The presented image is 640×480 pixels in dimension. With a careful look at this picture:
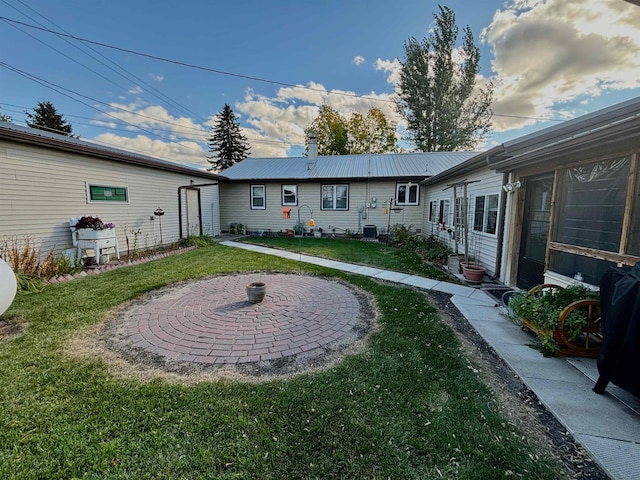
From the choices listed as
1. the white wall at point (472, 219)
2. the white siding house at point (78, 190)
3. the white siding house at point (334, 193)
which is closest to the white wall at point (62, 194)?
the white siding house at point (78, 190)

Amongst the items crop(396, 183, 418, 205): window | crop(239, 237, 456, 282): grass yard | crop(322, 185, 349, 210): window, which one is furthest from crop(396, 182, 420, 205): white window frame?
crop(239, 237, 456, 282): grass yard

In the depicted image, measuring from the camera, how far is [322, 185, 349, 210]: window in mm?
13680

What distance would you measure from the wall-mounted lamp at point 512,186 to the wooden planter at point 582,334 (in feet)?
10.0

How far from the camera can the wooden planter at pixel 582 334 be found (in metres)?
2.79

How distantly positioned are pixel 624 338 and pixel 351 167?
1323cm

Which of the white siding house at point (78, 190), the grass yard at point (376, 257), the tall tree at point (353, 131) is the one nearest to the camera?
the white siding house at point (78, 190)

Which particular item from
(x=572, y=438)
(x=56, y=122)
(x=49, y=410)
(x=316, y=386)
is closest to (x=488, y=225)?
(x=572, y=438)

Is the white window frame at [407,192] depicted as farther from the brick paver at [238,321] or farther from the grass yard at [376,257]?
the brick paver at [238,321]

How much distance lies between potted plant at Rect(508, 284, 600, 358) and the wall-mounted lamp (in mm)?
2621

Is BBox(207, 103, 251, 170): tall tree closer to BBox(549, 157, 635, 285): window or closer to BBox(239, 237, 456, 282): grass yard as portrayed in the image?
BBox(239, 237, 456, 282): grass yard

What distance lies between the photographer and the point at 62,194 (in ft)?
22.0

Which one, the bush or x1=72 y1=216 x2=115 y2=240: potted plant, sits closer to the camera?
x1=72 y1=216 x2=115 y2=240: potted plant

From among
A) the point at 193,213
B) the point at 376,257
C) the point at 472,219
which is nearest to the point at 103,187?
the point at 193,213

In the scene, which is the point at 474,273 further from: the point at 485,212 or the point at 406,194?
the point at 406,194
